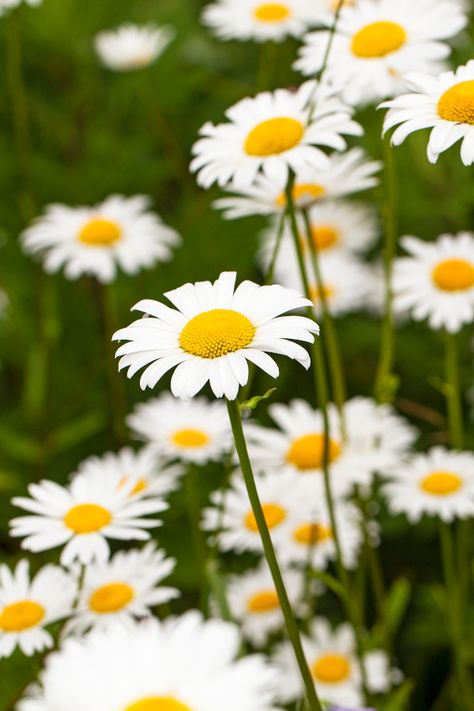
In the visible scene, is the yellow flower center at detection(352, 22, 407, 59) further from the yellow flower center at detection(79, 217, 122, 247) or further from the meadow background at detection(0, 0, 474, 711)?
the yellow flower center at detection(79, 217, 122, 247)

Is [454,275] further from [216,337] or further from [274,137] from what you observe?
[216,337]

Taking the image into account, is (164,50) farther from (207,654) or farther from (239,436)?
(207,654)

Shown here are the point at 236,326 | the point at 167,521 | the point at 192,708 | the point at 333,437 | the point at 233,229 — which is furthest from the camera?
the point at 233,229

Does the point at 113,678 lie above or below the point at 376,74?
below

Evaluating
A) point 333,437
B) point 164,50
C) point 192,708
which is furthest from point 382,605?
point 164,50

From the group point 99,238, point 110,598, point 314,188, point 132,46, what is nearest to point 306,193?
point 314,188

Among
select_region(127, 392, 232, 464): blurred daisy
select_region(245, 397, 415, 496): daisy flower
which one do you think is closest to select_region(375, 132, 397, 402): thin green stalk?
select_region(245, 397, 415, 496): daisy flower
